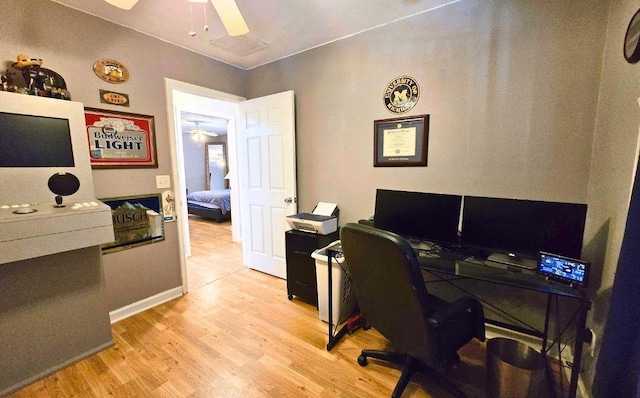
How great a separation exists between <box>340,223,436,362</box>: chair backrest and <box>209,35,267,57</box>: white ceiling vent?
2040 millimetres

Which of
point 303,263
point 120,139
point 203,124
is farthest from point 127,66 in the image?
point 203,124

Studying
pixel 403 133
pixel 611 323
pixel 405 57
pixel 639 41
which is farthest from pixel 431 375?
pixel 405 57

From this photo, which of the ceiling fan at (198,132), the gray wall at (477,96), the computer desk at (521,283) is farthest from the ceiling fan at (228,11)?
the ceiling fan at (198,132)

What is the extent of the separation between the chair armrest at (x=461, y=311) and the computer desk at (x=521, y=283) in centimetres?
13

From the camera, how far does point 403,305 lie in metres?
1.24

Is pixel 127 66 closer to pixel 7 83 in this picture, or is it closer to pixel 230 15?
pixel 7 83

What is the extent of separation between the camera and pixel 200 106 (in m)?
3.92

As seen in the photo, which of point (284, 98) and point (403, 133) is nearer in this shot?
point (403, 133)

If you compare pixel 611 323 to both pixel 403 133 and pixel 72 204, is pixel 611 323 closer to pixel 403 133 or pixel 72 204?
pixel 403 133

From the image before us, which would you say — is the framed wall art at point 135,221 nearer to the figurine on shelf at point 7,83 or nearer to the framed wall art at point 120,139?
the framed wall art at point 120,139

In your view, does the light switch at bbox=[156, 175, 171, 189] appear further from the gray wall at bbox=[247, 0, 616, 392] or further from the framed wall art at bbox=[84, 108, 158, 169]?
the gray wall at bbox=[247, 0, 616, 392]

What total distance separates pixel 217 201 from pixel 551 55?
18.5 feet

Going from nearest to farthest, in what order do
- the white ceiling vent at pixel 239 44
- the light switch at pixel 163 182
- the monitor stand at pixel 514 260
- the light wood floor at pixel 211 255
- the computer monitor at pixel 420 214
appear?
1. the monitor stand at pixel 514 260
2. the computer monitor at pixel 420 214
3. the white ceiling vent at pixel 239 44
4. the light switch at pixel 163 182
5. the light wood floor at pixel 211 255

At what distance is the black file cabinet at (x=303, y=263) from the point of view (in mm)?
2402
